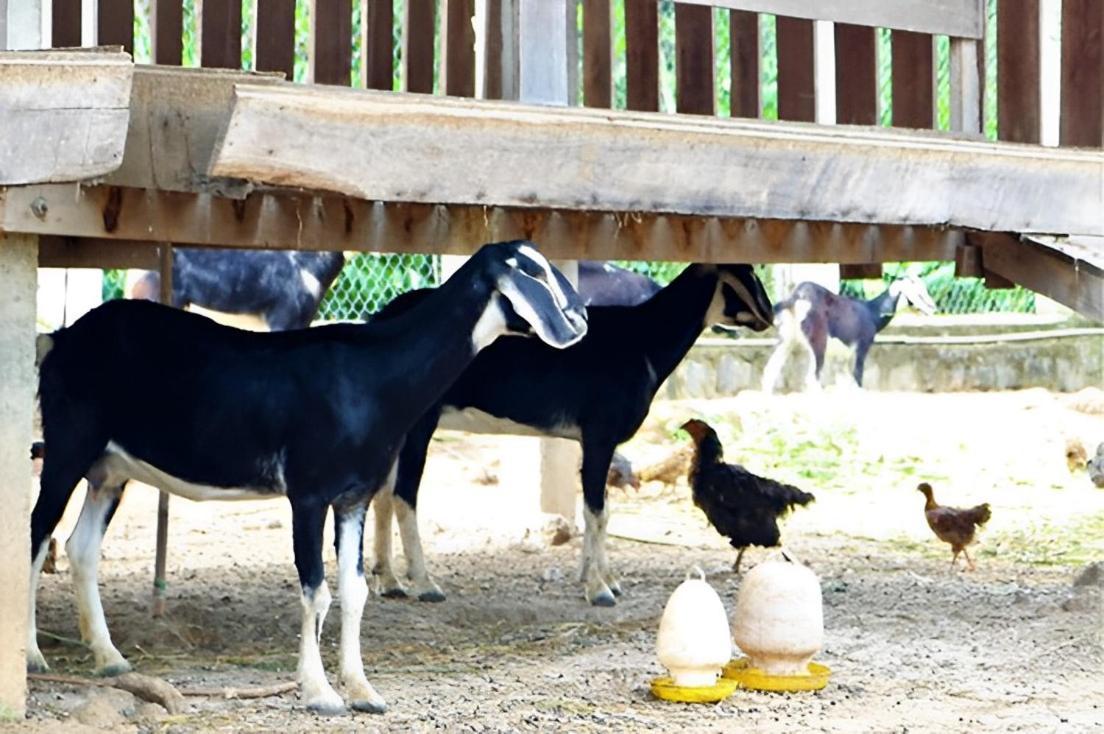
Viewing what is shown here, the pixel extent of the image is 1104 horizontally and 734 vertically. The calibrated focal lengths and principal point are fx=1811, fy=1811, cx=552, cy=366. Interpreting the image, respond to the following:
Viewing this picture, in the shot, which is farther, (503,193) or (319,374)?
(319,374)

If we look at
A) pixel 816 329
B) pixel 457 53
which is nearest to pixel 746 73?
pixel 457 53

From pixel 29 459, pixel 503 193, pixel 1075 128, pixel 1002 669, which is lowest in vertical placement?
pixel 1002 669

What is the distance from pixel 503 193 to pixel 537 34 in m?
0.67

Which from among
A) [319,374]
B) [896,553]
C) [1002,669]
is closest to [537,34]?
[319,374]

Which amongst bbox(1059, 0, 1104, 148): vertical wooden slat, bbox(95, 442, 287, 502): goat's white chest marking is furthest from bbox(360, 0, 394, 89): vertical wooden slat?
bbox(1059, 0, 1104, 148): vertical wooden slat

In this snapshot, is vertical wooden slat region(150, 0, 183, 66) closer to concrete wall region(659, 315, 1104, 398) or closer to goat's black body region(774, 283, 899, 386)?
goat's black body region(774, 283, 899, 386)

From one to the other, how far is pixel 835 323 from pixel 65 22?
→ 1337cm

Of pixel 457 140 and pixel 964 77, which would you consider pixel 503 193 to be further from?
pixel 964 77

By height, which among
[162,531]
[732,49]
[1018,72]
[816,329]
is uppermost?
[732,49]

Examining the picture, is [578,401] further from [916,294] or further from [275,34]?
[916,294]

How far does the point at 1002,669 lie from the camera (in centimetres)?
795

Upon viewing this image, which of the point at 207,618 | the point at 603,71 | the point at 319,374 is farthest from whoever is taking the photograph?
the point at 207,618

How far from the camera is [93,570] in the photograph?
7.65 meters

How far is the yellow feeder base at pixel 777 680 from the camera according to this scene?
24.0 ft
